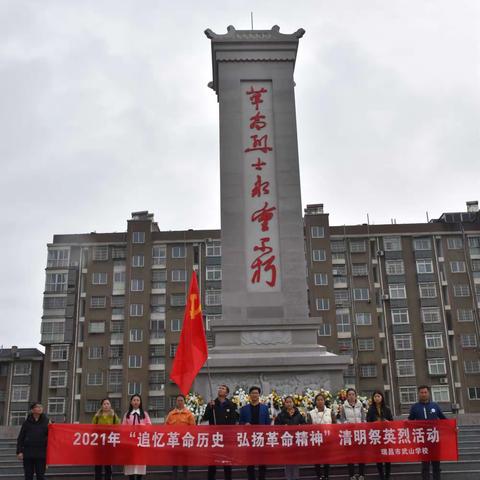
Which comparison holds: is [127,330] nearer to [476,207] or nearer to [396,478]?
[476,207]

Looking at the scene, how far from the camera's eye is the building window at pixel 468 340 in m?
45.2

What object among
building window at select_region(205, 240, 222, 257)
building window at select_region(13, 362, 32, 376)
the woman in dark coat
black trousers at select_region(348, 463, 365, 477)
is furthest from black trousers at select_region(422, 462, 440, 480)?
building window at select_region(13, 362, 32, 376)

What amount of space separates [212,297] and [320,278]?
8489 millimetres

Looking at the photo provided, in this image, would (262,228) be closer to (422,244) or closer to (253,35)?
(253,35)

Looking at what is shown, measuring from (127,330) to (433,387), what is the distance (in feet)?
76.1

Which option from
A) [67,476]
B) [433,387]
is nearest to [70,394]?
[433,387]

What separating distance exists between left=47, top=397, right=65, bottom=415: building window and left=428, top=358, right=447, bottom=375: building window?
27.2 m

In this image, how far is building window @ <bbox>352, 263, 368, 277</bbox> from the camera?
47.3 m

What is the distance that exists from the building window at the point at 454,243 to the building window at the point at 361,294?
764 centimetres

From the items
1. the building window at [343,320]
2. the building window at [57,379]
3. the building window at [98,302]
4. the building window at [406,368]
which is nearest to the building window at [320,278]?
the building window at [343,320]

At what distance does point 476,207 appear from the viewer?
5128 cm

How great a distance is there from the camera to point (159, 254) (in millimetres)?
48125

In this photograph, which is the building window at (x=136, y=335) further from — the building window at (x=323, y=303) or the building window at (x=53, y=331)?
the building window at (x=323, y=303)

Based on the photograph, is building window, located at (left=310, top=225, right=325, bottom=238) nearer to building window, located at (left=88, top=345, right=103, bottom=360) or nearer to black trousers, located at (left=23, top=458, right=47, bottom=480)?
building window, located at (left=88, top=345, right=103, bottom=360)
